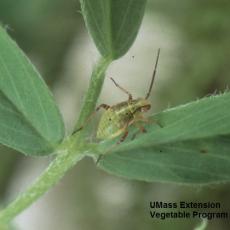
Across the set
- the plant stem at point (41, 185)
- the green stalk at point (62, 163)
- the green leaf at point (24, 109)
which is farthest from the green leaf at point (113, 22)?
the plant stem at point (41, 185)

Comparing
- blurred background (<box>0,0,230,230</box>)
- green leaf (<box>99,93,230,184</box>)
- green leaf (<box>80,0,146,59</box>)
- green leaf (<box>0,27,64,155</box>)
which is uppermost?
green leaf (<box>80,0,146,59</box>)

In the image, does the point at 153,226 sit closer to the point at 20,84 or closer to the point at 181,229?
the point at 181,229

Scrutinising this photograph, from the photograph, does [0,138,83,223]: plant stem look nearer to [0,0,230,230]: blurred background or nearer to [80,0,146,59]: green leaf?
[80,0,146,59]: green leaf

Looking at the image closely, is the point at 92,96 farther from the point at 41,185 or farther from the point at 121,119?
the point at 121,119

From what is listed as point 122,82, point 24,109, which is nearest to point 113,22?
point 24,109

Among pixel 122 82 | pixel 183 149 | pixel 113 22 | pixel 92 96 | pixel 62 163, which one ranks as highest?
pixel 113 22

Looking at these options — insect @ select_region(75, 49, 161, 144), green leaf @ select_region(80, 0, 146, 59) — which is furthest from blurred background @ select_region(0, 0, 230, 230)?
green leaf @ select_region(80, 0, 146, 59)
